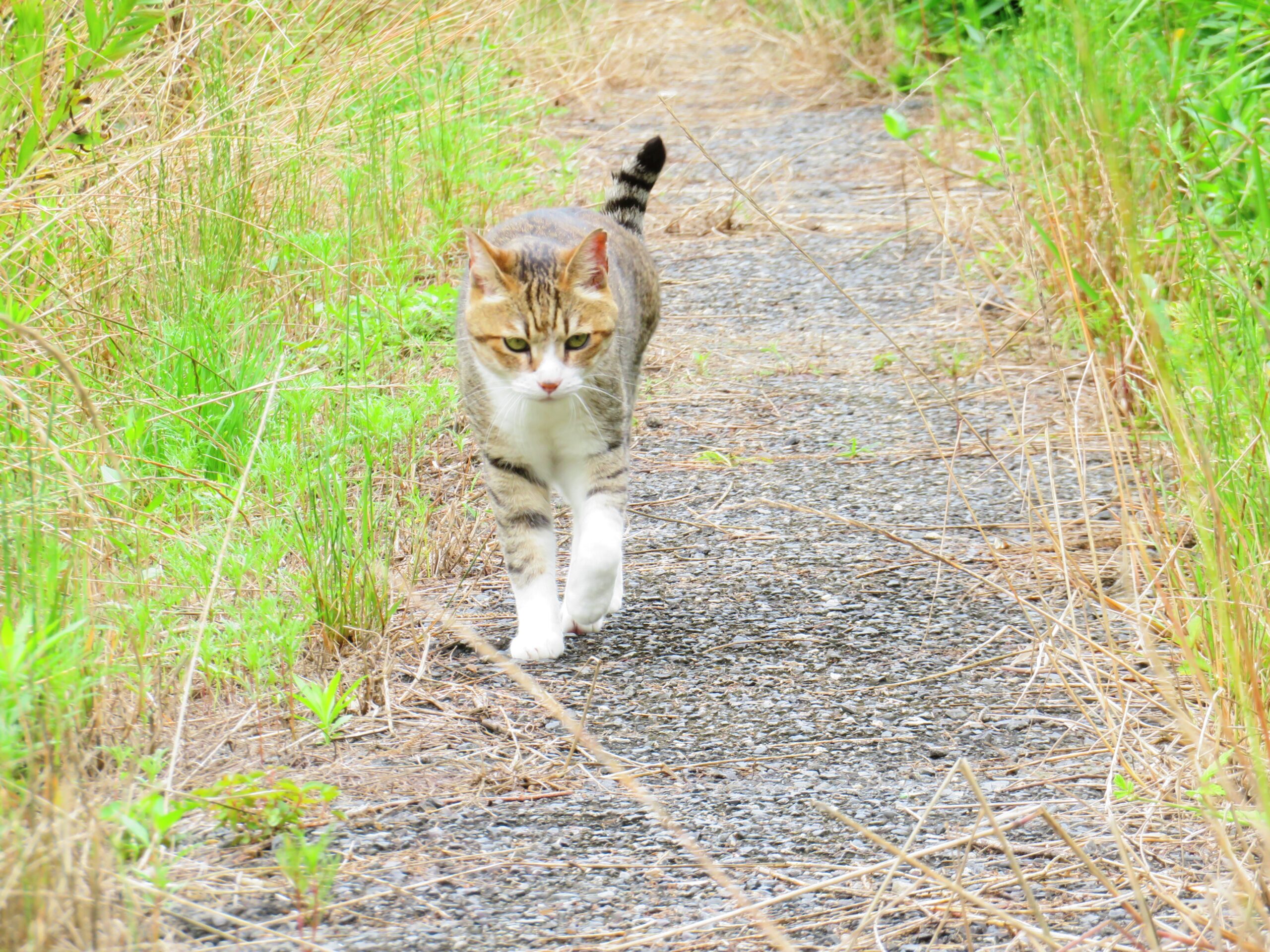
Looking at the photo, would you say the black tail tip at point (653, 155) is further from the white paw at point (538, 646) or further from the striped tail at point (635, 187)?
the white paw at point (538, 646)

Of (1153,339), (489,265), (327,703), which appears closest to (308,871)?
(327,703)

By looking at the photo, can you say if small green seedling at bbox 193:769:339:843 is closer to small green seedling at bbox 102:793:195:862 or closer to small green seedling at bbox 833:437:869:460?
small green seedling at bbox 102:793:195:862

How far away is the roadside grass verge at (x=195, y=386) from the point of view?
5.83 feet

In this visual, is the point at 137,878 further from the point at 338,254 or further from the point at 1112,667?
the point at 338,254

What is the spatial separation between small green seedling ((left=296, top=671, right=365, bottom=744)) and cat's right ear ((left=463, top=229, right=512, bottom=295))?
109 centimetres

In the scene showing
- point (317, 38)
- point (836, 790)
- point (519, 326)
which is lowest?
point (836, 790)

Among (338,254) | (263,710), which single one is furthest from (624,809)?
(338,254)

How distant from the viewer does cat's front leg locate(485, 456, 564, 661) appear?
2.85m

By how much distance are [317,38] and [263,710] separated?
3.29 meters

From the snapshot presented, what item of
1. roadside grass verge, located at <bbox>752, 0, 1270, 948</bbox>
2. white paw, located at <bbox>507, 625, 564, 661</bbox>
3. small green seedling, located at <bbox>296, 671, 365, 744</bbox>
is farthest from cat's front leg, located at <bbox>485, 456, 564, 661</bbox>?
roadside grass verge, located at <bbox>752, 0, 1270, 948</bbox>

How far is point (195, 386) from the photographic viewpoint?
3475 mm

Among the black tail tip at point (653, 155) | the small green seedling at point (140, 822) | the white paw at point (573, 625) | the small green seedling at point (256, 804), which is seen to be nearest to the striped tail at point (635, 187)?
the black tail tip at point (653, 155)

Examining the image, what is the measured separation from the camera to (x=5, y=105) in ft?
10.5

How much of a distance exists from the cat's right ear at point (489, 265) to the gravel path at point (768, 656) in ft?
2.32
